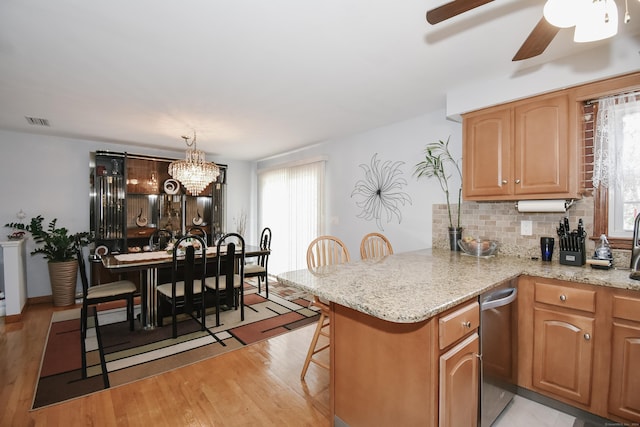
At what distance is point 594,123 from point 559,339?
4.87 ft

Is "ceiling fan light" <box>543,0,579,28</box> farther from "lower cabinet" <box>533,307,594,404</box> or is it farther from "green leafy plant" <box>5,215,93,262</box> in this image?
"green leafy plant" <box>5,215,93,262</box>

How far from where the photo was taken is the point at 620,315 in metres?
1.61

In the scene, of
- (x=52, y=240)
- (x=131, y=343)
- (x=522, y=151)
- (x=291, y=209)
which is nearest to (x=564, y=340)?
(x=522, y=151)

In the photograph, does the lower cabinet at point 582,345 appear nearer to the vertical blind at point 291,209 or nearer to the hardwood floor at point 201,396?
the hardwood floor at point 201,396

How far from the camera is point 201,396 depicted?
202 centimetres

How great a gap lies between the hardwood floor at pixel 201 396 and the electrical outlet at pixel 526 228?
2.00m

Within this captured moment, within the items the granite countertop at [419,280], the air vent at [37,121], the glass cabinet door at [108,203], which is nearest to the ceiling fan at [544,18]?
the granite countertop at [419,280]

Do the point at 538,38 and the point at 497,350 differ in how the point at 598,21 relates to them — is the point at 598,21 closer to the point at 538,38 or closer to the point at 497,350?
the point at 538,38

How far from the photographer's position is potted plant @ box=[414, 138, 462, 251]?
2.85m

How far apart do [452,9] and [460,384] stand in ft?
5.26

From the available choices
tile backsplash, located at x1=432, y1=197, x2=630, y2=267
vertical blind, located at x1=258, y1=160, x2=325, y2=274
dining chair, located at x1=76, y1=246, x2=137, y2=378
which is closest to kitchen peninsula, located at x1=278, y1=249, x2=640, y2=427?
tile backsplash, located at x1=432, y1=197, x2=630, y2=267

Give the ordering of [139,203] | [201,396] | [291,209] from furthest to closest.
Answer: [291,209] < [139,203] < [201,396]

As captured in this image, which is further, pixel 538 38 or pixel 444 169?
pixel 444 169

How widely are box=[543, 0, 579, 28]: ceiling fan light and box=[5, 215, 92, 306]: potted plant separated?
203 inches
